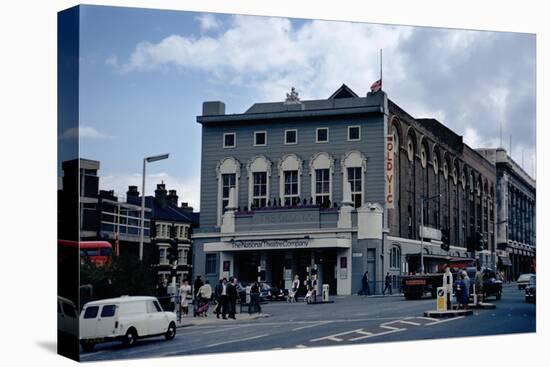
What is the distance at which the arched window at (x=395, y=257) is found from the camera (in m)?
31.7

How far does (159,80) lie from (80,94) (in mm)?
2180

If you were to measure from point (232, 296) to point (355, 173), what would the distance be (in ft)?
15.6

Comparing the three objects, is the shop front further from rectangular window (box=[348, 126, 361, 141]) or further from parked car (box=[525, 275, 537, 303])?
parked car (box=[525, 275, 537, 303])

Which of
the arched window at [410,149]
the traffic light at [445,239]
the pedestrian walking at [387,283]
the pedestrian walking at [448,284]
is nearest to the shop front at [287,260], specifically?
the pedestrian walking at [387,283]

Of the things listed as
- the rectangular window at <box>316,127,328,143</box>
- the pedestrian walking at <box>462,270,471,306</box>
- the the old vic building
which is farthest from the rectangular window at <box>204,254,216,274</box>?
the pedestrian walking at <box>462,270,471,306</box>

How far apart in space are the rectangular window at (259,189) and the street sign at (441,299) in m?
5.81

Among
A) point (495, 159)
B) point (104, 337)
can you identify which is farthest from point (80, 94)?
point (495, 159)

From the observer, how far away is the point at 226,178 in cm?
2967

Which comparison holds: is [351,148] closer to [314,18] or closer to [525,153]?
[314,18]

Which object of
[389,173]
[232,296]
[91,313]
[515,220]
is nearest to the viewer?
[91,313]

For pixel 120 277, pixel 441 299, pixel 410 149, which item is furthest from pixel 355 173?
pixel 120 277

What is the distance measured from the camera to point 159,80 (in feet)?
89.8

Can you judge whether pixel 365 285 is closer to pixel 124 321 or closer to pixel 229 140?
pixel 229 140

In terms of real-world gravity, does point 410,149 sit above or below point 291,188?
above
